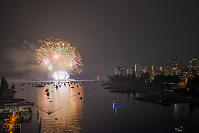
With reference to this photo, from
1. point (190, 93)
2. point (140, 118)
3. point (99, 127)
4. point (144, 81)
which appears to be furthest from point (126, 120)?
point (144, 81)

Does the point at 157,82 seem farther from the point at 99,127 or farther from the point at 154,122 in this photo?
the point at 99,127

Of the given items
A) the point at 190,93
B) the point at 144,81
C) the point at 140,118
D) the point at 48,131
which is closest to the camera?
the point at 48,131

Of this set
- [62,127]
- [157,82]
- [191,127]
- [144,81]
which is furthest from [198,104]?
[144,81]

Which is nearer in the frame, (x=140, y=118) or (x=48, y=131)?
(x=48, y=131)

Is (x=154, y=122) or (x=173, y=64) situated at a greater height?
(x=173, y=64)

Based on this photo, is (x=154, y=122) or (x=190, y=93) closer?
(x=154, y=122)

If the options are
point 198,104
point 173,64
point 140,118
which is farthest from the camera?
point 173,64

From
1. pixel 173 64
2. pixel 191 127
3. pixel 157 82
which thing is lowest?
pixel 191 127

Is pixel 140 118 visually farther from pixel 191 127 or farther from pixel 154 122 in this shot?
pixel 191 127

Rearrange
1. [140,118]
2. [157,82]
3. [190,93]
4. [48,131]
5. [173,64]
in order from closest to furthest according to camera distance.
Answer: [48,131] → [140,118] → [190,93] → [157,82] → [173,64]
